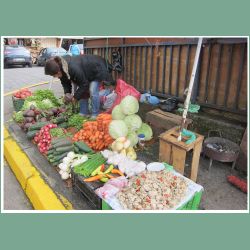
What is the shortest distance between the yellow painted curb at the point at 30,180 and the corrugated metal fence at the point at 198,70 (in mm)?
3511

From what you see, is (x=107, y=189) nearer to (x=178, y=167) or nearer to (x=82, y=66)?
(x=178, y=167)

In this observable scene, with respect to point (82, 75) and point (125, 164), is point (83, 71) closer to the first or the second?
point (82, 75)

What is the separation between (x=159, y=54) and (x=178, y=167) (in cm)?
341

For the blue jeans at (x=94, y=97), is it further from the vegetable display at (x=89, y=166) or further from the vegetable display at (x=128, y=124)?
the vegetable display at (x=89, y=166)

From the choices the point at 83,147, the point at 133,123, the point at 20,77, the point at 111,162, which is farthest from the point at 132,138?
the point at 20,77

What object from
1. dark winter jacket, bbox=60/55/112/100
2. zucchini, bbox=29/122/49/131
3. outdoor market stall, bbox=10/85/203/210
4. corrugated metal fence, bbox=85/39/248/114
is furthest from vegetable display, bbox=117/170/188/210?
dark winter jacket, bbox=60/55/112/100

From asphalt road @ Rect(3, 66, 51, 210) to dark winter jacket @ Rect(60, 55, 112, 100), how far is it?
7.83ft

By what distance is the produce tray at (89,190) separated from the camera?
331 cm

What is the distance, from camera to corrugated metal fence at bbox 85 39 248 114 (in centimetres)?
462

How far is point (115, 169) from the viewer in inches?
146

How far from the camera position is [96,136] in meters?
4.88

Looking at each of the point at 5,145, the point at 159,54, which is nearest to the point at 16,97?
the point at 5,145

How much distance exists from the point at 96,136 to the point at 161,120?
1.39 meters

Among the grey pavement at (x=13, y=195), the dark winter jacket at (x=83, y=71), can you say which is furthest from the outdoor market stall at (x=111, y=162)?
the dark winter jacket at (x=83, y=71)
